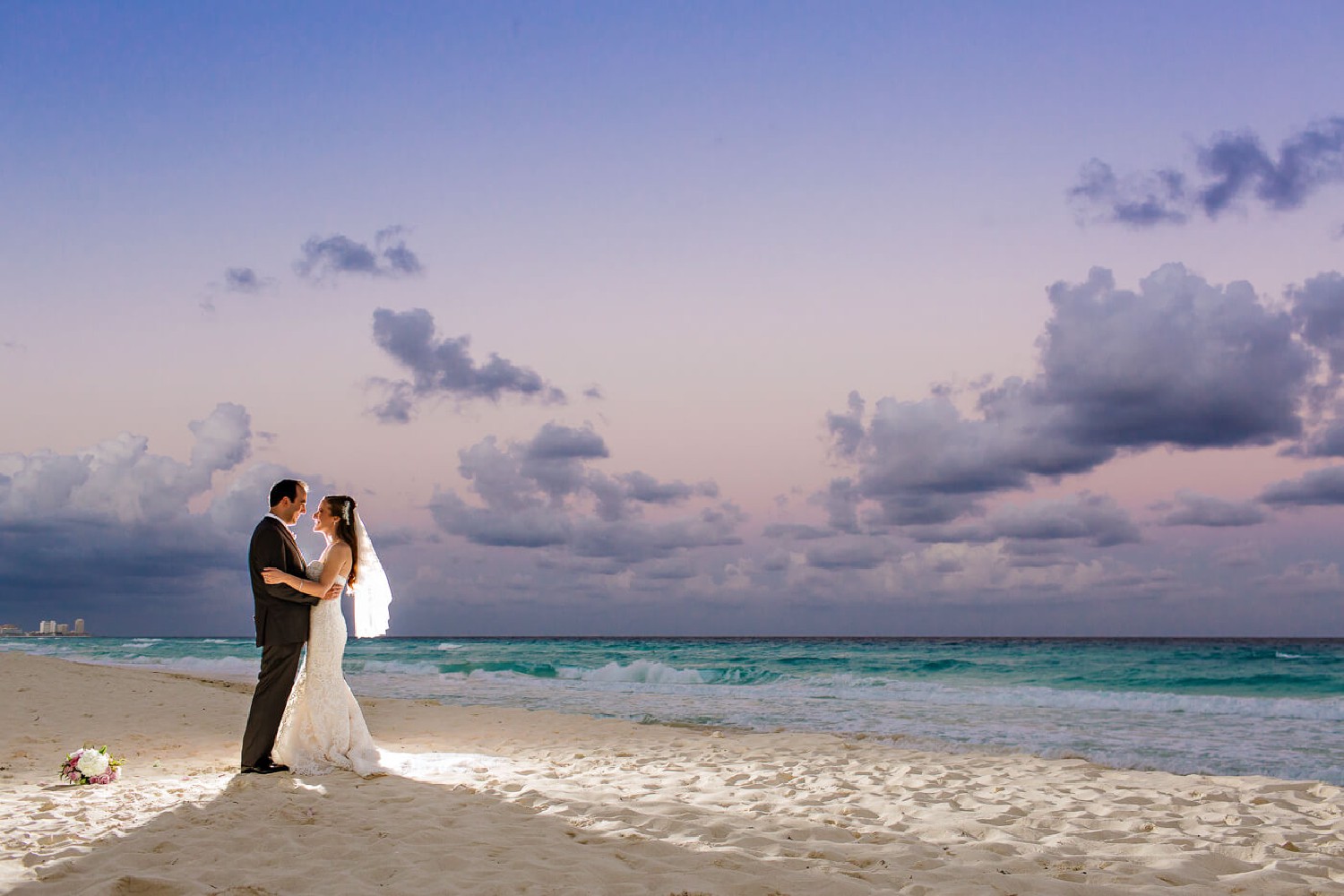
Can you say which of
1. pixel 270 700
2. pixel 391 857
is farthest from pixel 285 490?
pixel 391 857

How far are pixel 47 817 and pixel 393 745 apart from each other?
409 cm

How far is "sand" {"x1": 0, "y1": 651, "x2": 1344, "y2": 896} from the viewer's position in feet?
14.0

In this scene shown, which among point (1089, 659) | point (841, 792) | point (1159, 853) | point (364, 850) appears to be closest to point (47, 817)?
point (364, 850)

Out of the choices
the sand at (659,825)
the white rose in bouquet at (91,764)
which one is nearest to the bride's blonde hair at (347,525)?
the sand at (659,825)

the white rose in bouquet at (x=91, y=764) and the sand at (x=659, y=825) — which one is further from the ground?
the white rose in bouquet at (x=91, y=764)

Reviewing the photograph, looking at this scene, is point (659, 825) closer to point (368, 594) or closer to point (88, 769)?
point (368, 594)

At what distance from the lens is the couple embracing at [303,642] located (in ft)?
23.3

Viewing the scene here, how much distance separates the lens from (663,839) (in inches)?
197

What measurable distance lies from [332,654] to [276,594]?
693 millimetres

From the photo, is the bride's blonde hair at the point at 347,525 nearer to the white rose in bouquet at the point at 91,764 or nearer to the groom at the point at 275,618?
the groom at the point at 275,618

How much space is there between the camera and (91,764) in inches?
256

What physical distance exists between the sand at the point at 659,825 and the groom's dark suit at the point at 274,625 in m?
0.48

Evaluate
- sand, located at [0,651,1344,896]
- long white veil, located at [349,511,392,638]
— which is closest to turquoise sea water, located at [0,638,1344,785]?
sand, located at [0,651,1344,896]

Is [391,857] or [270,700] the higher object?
[270,700]
